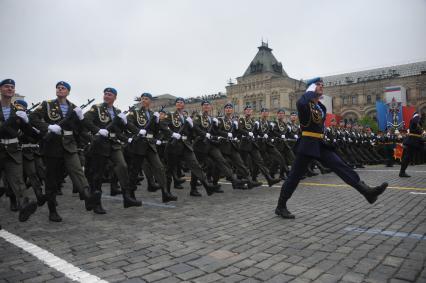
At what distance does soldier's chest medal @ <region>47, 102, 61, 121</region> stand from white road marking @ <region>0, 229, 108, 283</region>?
212cm

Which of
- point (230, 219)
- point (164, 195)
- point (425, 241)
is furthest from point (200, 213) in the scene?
point (425, 241)

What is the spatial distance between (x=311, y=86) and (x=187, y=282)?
3660mm

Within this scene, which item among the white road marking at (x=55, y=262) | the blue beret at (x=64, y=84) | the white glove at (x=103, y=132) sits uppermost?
the blue beret at (x=64, y=84)

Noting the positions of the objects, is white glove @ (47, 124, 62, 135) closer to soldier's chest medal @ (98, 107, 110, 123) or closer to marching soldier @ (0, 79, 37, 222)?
marching soldier @ (0, 79, 37, 222)

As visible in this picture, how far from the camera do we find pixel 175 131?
829cm

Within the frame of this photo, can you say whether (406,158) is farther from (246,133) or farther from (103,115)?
(103,115)

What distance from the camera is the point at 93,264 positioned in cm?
320

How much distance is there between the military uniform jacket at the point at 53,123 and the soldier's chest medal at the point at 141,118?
1.60m

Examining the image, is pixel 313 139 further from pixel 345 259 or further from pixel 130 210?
pixel 130 210

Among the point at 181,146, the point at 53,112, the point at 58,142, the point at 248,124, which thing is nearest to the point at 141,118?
the point at 181,146

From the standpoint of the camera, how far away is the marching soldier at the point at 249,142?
28.1 ft

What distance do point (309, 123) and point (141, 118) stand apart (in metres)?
3.77

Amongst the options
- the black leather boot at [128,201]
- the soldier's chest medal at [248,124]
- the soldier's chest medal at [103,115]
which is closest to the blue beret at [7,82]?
the soldier's chest medal at [103,115]

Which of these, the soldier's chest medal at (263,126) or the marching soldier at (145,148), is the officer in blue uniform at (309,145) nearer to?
the marching soldier at (145,148)
